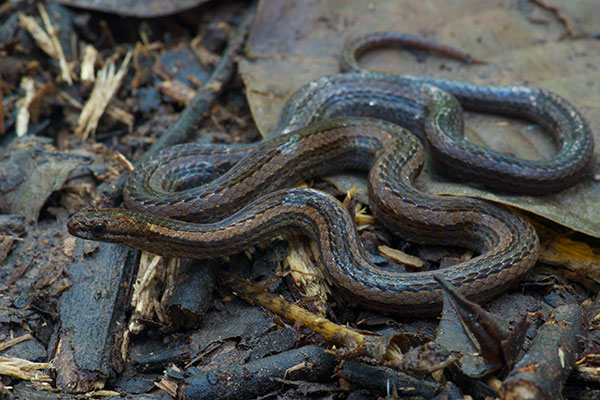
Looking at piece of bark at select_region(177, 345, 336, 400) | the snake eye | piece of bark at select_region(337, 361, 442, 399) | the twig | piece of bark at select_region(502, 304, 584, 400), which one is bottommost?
piece of bark at select_region(177, 345, 336, 400)

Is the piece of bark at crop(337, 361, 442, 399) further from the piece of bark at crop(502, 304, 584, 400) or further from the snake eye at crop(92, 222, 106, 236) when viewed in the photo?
the snake eye at crop(92, 222, 106, 236)

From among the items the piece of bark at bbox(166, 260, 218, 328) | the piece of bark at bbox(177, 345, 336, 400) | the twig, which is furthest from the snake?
the piece of bark at bbox(177, 345, 336, 400)

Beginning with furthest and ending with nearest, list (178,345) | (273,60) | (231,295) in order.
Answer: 1. (273,60)
2. (231,295)
3. (178,345)

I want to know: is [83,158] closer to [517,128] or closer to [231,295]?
[231,295]

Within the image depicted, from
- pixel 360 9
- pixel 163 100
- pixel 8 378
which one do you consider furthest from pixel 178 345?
pixel 360 9

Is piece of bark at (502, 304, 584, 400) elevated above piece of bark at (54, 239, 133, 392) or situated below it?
above

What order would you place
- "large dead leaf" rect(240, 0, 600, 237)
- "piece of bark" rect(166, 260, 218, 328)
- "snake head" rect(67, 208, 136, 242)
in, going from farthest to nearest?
"large dead leaf" rect(240, 0, 600, 237) → "snake head" rect(67, 208, 136, 242) → "piece of bark" rect(166, 260, 218, 328)
